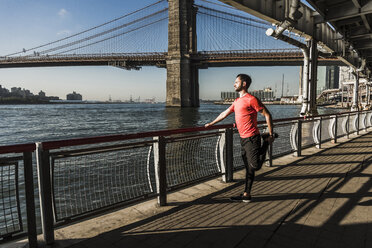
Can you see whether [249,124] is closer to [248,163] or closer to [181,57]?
[248,163]

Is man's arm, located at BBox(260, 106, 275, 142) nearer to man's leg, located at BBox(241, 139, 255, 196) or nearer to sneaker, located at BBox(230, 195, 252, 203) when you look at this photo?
man's leg, located at BBox(241, 139, 255, 196)

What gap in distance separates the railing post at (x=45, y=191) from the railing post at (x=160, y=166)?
4.18ft

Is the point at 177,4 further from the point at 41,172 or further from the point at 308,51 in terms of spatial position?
the point at 41,172

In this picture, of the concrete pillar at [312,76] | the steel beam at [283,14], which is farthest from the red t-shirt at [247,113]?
the concrete pillar at [312,76]

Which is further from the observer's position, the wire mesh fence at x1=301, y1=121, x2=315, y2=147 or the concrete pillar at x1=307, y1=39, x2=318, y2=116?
the concrete pillar at x1=307, y1=39, x2=318, y2=116

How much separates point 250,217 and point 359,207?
1.41 metres

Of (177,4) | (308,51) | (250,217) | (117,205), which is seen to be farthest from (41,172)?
(177,4)

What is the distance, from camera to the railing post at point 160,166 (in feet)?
10.9

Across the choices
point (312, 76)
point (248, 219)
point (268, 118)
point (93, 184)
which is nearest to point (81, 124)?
point (312, 76)

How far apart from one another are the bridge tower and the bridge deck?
60.4m

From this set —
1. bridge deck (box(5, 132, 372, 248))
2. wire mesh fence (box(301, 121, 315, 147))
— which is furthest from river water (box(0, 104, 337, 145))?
bridge deck (box(5, 132, 372, 248))

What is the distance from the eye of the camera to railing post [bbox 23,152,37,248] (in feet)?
7.59

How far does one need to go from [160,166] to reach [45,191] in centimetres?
135

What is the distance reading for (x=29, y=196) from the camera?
2361mm
